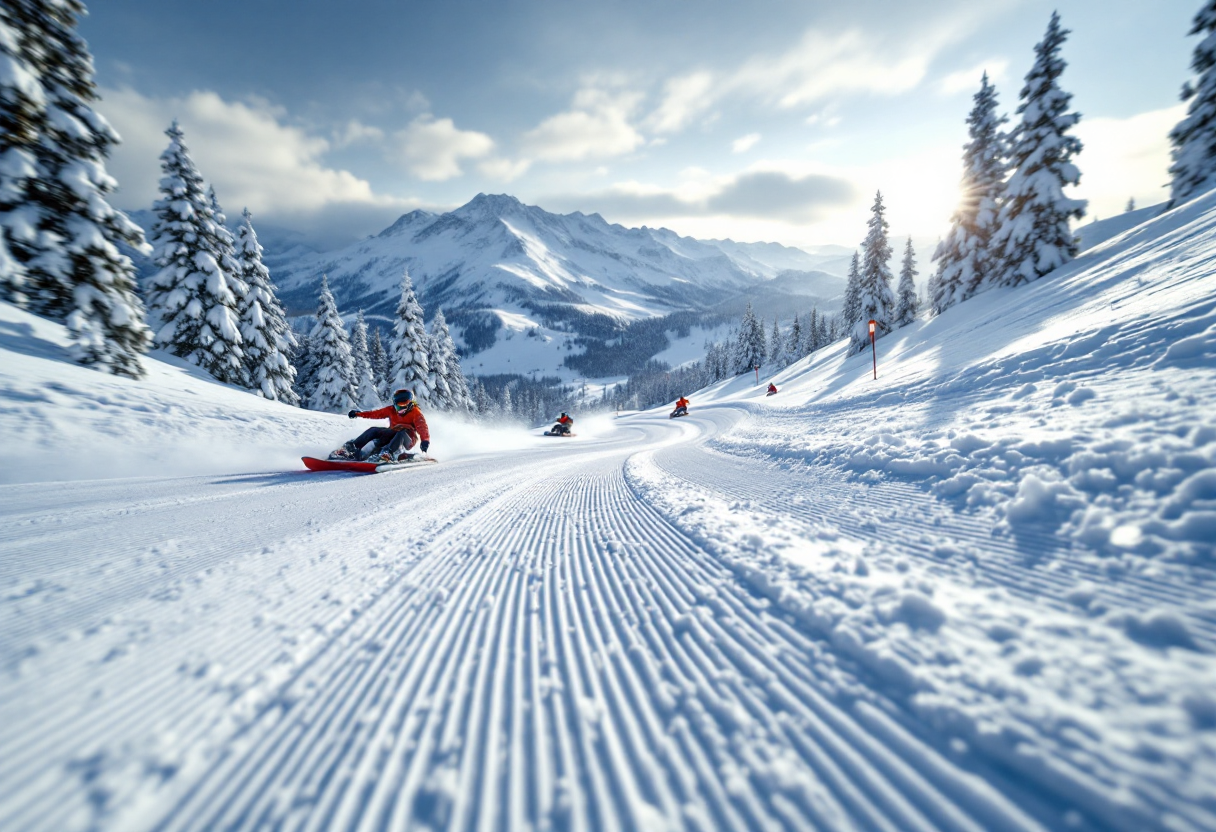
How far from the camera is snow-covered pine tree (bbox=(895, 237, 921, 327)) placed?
3316cm

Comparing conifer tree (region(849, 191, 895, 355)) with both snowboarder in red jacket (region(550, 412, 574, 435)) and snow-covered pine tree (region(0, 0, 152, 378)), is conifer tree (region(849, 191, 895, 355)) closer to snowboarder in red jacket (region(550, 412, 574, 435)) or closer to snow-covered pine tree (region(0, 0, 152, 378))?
snowboarder in red jacket (region(550, 412, 574, 435))

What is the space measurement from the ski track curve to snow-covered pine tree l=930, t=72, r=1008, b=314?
29.3m

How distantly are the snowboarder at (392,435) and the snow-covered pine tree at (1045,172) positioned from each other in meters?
26.0

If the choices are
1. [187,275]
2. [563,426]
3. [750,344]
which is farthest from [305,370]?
[750,344]

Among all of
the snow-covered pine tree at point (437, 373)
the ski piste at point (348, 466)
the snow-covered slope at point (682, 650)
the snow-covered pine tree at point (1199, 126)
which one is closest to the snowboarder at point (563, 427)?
the snow-covered pine tree at point (437, 373)

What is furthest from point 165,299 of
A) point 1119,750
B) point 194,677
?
point 1119,750

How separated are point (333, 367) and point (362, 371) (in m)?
5.16

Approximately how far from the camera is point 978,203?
23.5 metres

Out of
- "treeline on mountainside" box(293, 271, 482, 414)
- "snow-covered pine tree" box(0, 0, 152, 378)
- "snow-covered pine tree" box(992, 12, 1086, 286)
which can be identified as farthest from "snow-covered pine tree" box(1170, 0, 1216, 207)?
"treeline on mountainside" box(293, 271, 482, 414)

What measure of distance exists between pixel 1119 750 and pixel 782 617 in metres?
1.26

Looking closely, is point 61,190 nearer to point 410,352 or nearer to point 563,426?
point 563,426

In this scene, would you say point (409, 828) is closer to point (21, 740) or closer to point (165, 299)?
point (21, 740)

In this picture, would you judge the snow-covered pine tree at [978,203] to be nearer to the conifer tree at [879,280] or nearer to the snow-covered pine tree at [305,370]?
the conifer tree at [879,280]

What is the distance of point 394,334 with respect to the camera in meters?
31.1
